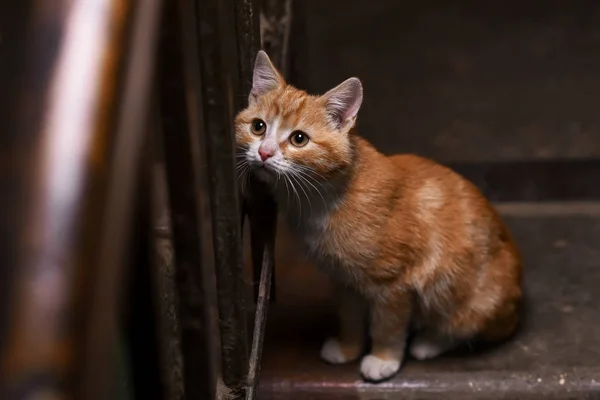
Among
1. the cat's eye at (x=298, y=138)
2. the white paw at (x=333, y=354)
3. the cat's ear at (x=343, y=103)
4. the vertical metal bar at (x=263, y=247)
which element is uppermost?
the cat's ear at (x=343, y=103)

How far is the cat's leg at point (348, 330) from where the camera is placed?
5.55ft

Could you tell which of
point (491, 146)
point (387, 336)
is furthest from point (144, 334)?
point (491, 146)

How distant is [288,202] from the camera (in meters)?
1.55

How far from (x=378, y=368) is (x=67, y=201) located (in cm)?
129

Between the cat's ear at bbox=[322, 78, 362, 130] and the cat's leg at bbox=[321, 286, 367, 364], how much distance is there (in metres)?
0.35

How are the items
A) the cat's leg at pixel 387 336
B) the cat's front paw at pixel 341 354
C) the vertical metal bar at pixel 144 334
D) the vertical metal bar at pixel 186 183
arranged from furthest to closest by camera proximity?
the cat's front paw at pixel 341 354
the cat's leg at pixel 387 336
the vertical metal bar at pixel 144 334
the vertical metal bar at pixel 186 183

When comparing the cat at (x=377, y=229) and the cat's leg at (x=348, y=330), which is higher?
the cat at (x=377, y=229)

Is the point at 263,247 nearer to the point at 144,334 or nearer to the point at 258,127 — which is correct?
the point at 258,127

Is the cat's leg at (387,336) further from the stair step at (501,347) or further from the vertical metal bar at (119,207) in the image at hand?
the vertical metal bar at (119,207)

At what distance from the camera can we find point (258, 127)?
4.96 feet

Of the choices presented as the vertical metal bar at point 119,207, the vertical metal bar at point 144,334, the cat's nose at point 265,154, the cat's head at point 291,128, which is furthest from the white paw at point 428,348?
the vertical metal bar at point 119,207

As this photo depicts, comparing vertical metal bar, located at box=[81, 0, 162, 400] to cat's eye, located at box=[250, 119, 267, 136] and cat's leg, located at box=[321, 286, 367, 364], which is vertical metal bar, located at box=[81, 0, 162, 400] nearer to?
cat's eye, located at box=[250, 119, 267, 136]

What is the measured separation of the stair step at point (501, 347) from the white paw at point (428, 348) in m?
0.01

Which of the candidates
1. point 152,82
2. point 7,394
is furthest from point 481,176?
point 7,394
